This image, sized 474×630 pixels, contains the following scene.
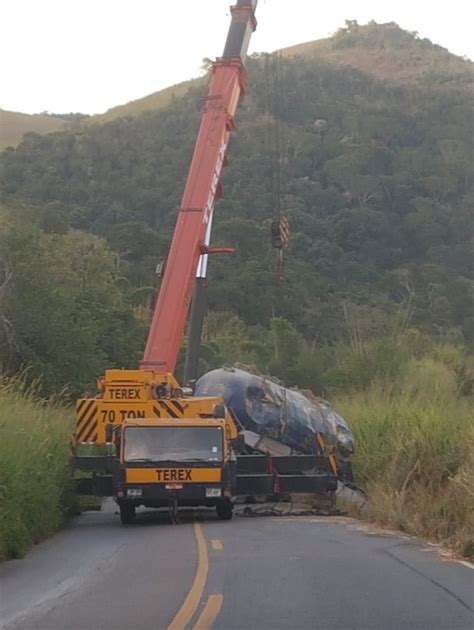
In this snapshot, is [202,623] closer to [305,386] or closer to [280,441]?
[280,441]

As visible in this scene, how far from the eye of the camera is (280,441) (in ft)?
87.1

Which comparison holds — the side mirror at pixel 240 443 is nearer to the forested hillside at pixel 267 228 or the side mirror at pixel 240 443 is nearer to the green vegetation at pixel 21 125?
the forested hillside at pixel 267 228

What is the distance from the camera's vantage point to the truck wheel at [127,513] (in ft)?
72.3

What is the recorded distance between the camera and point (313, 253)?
3095 inches

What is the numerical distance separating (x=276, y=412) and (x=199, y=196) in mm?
5313

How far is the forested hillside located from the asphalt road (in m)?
14.9

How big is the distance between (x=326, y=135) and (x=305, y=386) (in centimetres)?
6147

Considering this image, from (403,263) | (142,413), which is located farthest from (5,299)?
(403,263)

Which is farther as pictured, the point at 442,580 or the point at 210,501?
the point at 210,501

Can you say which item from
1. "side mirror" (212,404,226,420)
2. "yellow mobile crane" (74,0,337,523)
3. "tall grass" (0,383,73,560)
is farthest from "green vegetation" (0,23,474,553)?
"tall grass" (0,383,73,560)

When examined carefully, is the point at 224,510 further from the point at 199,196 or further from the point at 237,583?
the point at 237,583

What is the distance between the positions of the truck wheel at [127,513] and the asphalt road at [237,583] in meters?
2.21

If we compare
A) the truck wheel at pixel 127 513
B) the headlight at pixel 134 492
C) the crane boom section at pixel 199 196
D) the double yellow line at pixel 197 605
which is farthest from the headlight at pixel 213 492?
the double yellow line at pixel 197 605

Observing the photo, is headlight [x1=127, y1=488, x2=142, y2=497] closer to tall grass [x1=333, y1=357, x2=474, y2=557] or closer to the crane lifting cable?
tall grass [x1=333, y1=357, x2=474, y2=557]
